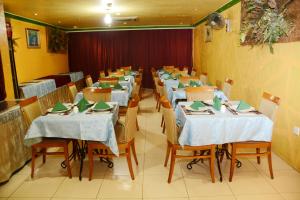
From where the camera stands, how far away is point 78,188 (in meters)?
2.83

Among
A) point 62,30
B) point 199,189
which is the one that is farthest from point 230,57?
point 62,30

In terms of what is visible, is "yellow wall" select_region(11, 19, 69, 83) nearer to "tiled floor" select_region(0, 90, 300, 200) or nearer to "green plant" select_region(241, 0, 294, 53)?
"tiled floor" select_region(0, 90, 300, 200)

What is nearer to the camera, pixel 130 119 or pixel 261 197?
pixel 261 197

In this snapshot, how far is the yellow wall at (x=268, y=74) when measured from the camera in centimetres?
322

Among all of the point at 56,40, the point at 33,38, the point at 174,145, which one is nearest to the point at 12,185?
the point at 174,145

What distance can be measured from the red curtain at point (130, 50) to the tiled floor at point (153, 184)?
24.0ft

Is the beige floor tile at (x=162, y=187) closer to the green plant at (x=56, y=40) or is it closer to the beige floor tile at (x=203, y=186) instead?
the beige floor tile at (x=203, y=186)

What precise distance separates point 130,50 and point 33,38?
401 centimetres

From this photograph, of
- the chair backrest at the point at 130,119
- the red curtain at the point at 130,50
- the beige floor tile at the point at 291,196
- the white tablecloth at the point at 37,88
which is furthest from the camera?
the red curtain at the point at 130,50

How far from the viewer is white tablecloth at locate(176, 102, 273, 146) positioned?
2.71m

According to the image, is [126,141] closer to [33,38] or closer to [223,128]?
[223,128]

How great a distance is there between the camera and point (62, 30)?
31.8 feet

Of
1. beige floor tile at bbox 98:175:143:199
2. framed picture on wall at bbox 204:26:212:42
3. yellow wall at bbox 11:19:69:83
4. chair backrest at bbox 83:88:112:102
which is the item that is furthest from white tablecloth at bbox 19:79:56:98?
framed picture on wall at bbox 204:26:212:42

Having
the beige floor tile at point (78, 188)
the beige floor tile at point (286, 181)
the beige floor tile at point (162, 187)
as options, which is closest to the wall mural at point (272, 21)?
the beige floor tile at point (286, 181)
